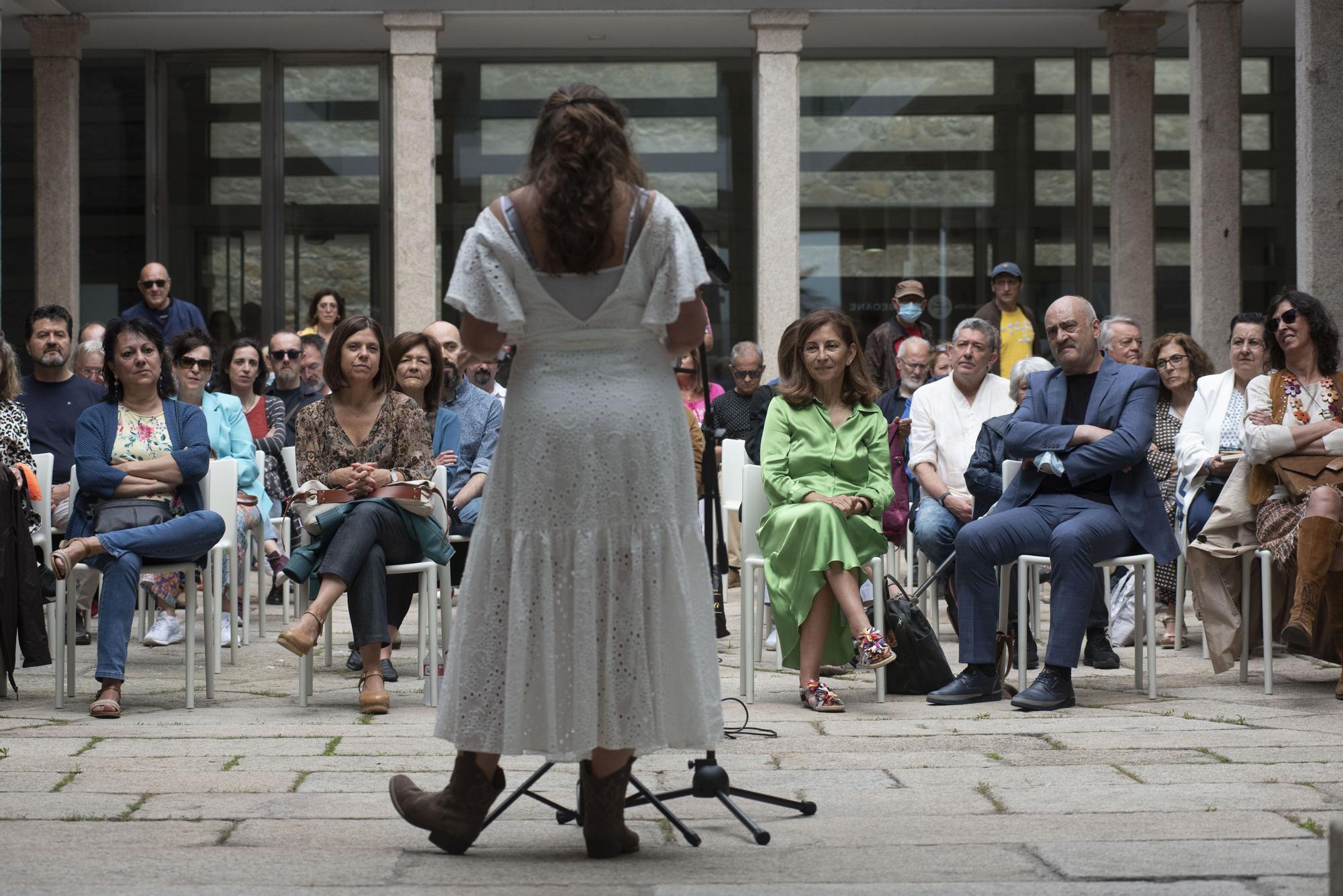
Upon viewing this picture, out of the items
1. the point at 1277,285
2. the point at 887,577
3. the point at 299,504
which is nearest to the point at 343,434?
the point at 299,504

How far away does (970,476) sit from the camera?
780cm

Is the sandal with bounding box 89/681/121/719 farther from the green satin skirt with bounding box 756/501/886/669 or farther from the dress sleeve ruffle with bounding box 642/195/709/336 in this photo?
the dress sleeve ruffle with bounding box 642/195/709/336

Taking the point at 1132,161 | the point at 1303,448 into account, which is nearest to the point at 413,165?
the point at 1132,161

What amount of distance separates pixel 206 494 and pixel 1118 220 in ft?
35.2

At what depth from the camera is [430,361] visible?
25.6 feet

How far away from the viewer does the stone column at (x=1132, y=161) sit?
50.3ft

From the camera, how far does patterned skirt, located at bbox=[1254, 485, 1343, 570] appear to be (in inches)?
263

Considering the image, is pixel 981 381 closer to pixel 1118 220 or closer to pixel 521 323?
Answer: pixel 521 323

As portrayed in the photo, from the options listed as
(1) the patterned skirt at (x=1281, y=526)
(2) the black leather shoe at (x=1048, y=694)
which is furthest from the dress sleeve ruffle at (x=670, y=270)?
(1) the patterned skirt at (x=1281, y=526)

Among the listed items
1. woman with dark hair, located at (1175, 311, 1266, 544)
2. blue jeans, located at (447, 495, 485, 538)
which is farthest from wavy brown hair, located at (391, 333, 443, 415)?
woman with dark hair, located at (1175, 311, 1266, 544)

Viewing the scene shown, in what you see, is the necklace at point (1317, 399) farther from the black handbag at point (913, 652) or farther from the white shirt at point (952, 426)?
the black handbag at point (913, 652)

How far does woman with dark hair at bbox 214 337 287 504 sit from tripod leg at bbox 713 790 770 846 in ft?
19.5

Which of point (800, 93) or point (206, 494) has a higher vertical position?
point (800, 93)

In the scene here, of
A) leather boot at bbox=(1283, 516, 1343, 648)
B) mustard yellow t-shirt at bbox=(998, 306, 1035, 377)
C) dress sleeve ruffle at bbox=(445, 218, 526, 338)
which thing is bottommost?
leather boot at bbox=(1283, 516, 1343, 648)
